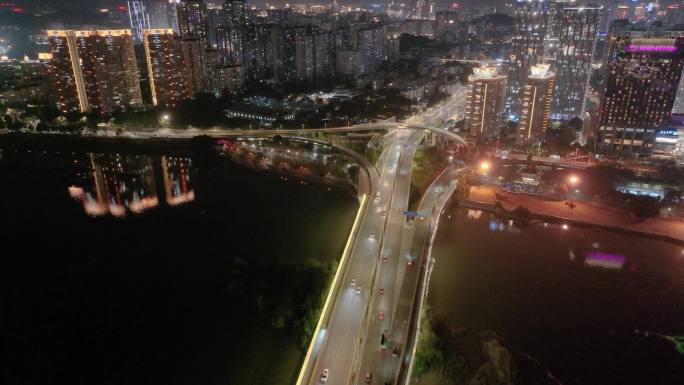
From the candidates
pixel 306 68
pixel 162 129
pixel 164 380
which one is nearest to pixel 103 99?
pixel 162 129

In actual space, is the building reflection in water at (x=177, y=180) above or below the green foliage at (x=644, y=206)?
below

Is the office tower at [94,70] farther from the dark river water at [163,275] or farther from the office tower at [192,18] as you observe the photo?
the office tower at [192,18]

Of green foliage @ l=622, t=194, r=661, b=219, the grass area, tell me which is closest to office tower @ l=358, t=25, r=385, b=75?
the grass area

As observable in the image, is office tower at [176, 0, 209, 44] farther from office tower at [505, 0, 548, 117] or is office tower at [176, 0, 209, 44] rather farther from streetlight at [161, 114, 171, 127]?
office tower at [505, 0, 548, 117]

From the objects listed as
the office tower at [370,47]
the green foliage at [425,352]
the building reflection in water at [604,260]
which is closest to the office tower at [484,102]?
the building reflection in water at [604,260]

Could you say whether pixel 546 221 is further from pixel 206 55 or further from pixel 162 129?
pixel 206 55

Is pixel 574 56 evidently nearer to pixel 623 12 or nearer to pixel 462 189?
pixel 462 189
